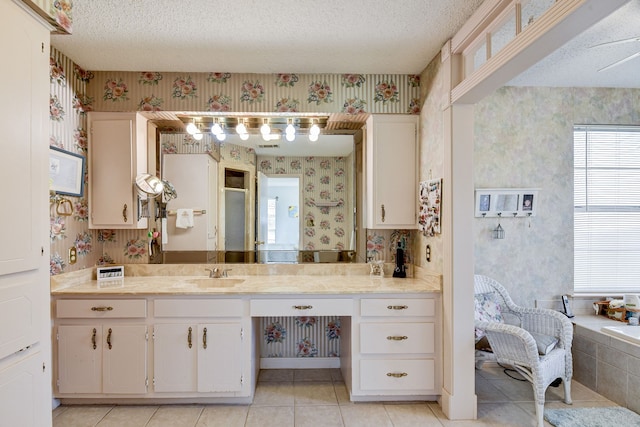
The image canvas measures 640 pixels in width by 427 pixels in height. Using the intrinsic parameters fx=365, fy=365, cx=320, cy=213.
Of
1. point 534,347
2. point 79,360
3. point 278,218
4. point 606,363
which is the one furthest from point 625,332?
point 79,360

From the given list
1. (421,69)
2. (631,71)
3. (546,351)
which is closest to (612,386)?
(546,351)

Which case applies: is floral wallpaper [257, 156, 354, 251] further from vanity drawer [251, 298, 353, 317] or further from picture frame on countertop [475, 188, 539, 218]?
picture frame on countertop [475, 188, 539, 218]

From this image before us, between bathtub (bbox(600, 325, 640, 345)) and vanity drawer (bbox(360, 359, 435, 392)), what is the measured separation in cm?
138

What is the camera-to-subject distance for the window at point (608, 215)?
335 centimetres

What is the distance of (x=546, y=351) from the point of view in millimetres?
2479

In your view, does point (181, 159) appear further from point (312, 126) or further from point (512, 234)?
point (512, 234)

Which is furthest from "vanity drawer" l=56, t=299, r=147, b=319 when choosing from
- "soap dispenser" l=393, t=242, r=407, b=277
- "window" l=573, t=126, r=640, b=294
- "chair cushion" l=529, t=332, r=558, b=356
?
"window" l=573, t=126, r=640, b=294

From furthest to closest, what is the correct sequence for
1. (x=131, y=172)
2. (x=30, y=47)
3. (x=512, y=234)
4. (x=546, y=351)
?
(x=512, y=234) < (x=131, y=172) < (x=546, y=351) < (x=30, y=47)

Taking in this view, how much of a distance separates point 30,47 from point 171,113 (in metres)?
1.39

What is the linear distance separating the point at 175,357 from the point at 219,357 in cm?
30

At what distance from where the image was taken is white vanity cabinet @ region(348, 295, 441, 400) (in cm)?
253

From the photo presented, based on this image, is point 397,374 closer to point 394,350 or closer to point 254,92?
point 394,350

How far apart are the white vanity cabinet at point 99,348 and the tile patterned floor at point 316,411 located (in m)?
0.16

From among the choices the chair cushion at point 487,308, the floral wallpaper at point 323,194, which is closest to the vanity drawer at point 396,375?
the chair cushion at point 487,308
